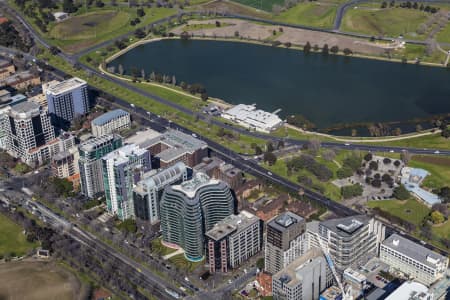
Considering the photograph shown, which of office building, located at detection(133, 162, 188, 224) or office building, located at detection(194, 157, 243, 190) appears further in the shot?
office building, located at detection(194, 157, 243, 190)

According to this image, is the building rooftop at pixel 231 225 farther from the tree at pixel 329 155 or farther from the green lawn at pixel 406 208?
the tree at pixel 329 155

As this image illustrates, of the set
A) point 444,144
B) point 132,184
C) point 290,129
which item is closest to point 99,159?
point 132,184

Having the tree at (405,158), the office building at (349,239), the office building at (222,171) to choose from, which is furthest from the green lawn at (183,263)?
the tree at (405,158)

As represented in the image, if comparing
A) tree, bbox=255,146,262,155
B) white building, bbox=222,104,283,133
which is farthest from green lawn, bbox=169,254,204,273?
white building, bbox=222,104,283,133

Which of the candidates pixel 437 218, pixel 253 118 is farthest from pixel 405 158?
pixel 253 118

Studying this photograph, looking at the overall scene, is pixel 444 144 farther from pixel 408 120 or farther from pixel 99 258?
pixel 99 258

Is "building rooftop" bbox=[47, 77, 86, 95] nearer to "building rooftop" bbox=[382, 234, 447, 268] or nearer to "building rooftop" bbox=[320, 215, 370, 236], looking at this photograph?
"building rooftop" bbox=[320, 215, 370, 236]
